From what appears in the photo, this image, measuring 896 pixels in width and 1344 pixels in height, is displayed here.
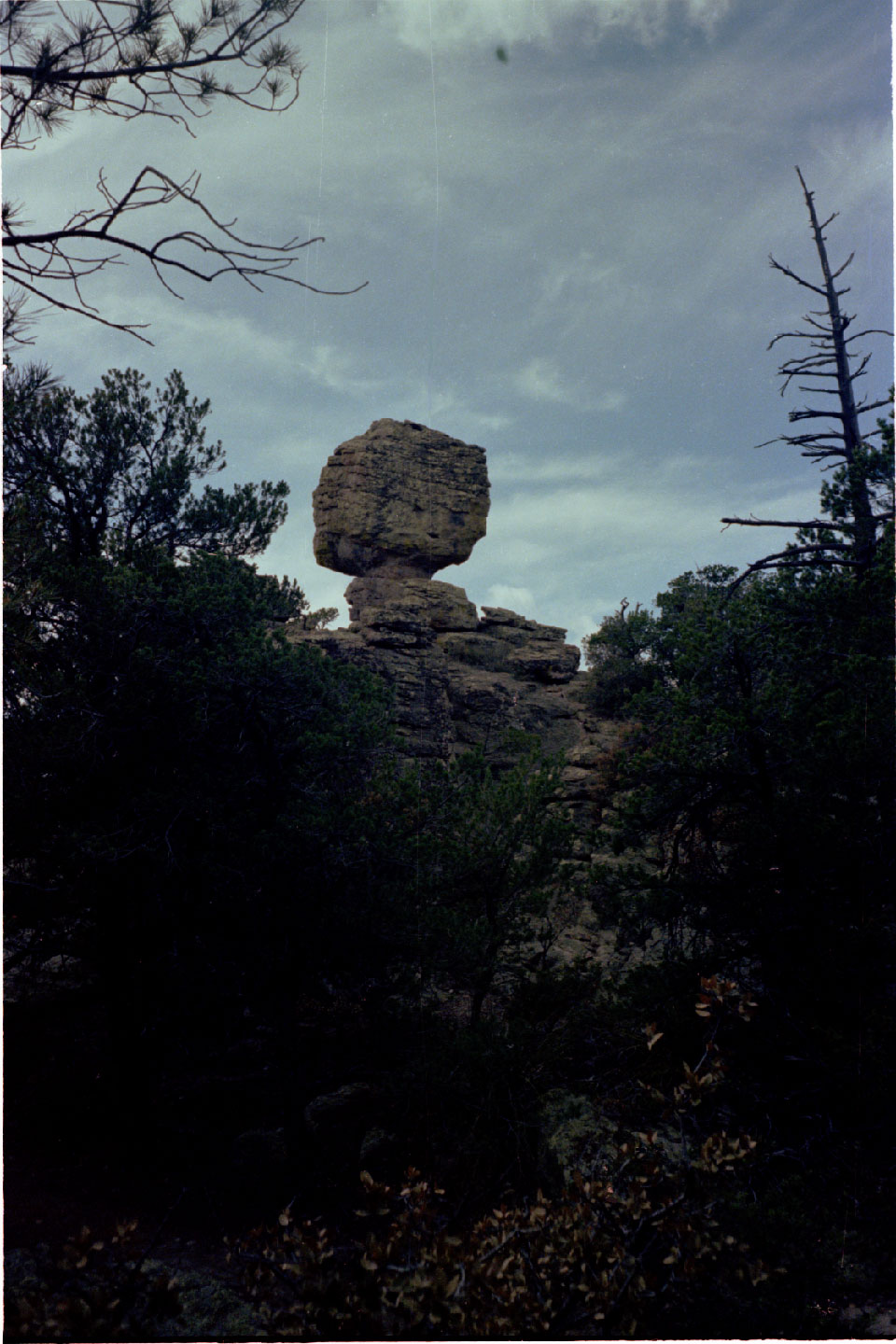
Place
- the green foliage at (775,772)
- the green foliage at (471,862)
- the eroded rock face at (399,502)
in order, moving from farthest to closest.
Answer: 1. the eroded rock face at (399,502)
2. the green foliage at (471,862)
3. the green foliage at (775,772)

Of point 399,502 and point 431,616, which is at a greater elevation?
point 399,502

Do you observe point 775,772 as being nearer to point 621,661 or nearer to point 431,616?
point 621,661

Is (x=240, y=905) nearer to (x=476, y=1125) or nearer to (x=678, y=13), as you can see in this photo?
(x=476, y=1125)

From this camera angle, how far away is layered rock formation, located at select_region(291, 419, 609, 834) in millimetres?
17078

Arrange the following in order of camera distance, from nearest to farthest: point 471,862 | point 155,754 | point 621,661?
point 155,754, point 471,862, point 621,661

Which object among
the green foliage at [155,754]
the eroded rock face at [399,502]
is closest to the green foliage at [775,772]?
the green foliage at [155,754]

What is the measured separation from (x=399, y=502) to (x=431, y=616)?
3.21m

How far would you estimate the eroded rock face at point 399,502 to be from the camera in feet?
62.4

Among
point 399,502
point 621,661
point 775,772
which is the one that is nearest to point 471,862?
point 775,772

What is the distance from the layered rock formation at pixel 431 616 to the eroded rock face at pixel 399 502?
3cm

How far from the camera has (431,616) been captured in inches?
750

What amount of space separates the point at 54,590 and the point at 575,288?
4.52 metres

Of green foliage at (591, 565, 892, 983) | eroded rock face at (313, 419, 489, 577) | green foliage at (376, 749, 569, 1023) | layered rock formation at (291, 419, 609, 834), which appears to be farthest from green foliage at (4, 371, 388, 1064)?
eroded rock face at (313, 419, 489, 577)

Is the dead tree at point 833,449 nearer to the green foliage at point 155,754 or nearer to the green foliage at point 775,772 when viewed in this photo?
the green foliage at point 775,772
